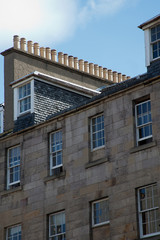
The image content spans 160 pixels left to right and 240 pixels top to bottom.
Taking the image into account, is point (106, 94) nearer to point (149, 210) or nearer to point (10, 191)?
point (149, 210)

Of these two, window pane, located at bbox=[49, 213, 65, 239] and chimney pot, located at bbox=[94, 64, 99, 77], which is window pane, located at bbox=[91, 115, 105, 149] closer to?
window pane, located at bbox=[49, 213, 65, 239]

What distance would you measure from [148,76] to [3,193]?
10070 mm

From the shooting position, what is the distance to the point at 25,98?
3819 centimetres

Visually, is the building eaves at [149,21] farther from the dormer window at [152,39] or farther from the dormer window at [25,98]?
the dormer window at [25,98]

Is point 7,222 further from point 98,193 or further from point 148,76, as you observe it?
point 148,76

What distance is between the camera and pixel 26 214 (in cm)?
3516

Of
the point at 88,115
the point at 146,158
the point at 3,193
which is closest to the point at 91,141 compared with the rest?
the point at 88,115

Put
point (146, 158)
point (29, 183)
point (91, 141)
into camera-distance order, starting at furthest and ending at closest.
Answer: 1. point (29, 183)
2. point (91, 141)
3. point (146, 158)

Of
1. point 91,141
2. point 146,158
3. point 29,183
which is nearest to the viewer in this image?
point 146,158

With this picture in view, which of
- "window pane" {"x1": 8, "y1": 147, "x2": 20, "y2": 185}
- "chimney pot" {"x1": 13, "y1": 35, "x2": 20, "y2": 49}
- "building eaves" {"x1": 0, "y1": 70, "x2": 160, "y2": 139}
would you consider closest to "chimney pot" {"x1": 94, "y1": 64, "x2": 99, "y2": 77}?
"chimney pot" {"x1": 13, "y1": 35, "x2": 20, "y2": 49}

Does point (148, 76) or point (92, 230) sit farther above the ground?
point (148, 76)

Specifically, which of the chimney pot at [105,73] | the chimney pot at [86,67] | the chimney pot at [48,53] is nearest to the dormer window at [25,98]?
the chimney pot at [48,53]

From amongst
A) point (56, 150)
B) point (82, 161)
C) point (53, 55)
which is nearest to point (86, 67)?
point (53, 55)

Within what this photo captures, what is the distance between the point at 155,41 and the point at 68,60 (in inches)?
513
